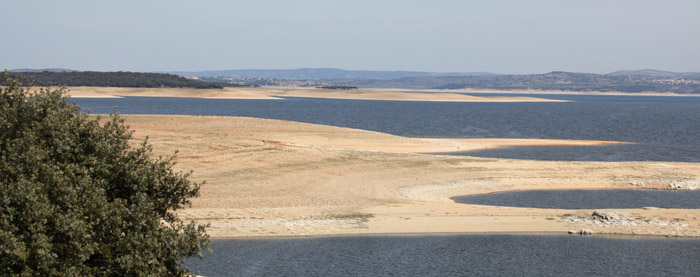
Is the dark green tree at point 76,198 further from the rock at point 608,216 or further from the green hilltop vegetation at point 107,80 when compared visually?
the green hilltop vegetation at point 107,80

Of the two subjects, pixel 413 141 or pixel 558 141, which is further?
pixel 558 141

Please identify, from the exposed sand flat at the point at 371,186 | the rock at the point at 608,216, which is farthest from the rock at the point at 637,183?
the rock at the point at 608,216

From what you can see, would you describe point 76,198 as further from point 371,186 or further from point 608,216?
point 371,186

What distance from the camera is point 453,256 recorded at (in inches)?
840

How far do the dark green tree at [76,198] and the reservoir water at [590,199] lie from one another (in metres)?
18.6

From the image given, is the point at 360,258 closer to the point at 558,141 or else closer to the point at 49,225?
the point at 49,225

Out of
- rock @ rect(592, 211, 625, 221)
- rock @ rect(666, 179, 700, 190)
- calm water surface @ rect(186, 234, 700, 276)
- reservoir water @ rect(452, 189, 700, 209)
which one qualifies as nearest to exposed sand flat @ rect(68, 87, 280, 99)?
reservoir water @ rect(452, 189, 700, 209)

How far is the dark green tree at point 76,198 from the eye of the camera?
1114 centimetres

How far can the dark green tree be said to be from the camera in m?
11.1

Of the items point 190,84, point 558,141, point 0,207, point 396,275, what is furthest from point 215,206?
point 190,84

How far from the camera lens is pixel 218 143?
3797cm

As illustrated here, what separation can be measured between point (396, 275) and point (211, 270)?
5.04 meters

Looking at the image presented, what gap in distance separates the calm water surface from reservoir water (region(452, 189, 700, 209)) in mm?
5516

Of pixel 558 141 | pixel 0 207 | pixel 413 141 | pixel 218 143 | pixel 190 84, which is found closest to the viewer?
pixel 0 207
